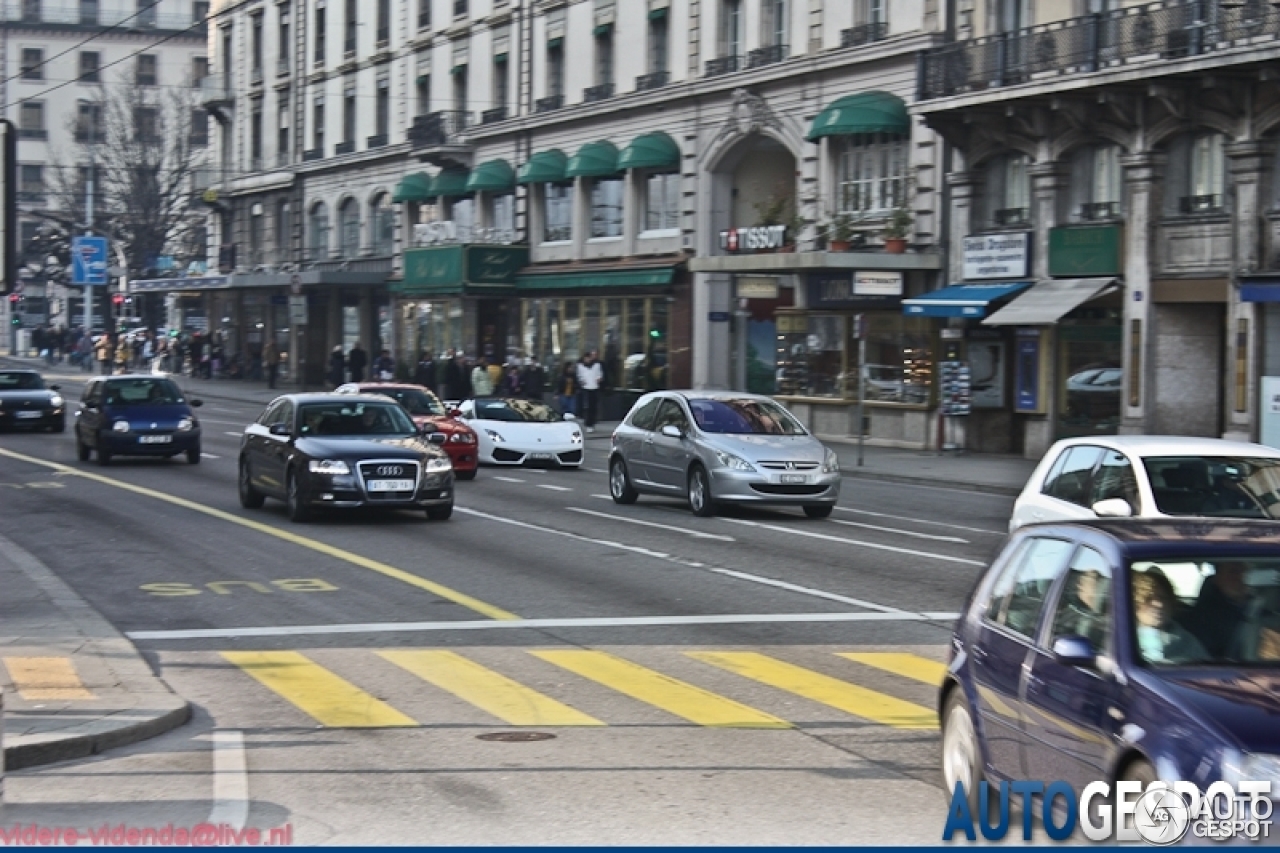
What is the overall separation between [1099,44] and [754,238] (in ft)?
37.9

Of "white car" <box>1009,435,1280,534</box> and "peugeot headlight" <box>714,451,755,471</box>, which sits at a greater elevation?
"white car" <box>1009,435,1280,534</box>

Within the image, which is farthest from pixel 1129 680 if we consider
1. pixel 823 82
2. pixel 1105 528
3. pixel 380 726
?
pixel 823 82

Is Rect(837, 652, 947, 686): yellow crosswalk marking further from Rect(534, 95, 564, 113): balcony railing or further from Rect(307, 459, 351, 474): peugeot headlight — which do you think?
Rect(534, 95, 564, 113): balcony railing

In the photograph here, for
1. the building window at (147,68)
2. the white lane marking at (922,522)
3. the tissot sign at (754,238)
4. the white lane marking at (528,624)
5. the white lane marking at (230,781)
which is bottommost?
the white lane marking at (922,522)

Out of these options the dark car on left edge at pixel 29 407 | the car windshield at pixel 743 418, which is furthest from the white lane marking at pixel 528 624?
the dark car on left edge at pixel 29 407

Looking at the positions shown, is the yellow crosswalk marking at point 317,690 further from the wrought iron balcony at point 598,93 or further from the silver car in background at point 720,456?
the wrought iron balcony at point 598,93

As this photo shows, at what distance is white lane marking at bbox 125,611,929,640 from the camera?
1365 cm

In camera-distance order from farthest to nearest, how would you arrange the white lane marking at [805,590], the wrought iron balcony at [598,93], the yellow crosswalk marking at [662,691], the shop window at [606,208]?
the shop window at [606,208], the wrought iron balcony at [598,93], the white lane marking at [805,590], the yellow crosswalk marking at [662,691]

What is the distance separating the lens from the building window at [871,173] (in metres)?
38.8

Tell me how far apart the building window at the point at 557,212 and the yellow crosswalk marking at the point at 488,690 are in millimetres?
40545

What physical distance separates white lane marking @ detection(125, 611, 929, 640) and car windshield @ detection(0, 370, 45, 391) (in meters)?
29.4

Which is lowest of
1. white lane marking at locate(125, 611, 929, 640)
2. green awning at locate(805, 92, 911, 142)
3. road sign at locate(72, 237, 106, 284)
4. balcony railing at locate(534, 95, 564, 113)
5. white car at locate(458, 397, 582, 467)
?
white lane marking at locate(125, 611, 929, 640)

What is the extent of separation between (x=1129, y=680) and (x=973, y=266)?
99.8 feet

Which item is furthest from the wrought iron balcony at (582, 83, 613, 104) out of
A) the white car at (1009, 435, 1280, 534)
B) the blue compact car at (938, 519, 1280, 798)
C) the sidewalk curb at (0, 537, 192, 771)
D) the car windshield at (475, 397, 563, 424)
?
the blue compact car at (938, 519, 1280, 798)
